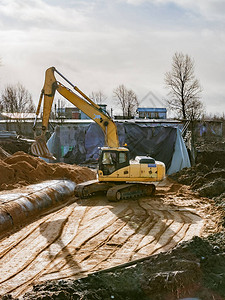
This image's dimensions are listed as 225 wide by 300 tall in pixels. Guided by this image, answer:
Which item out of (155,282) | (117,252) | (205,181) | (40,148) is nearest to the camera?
(155,282)

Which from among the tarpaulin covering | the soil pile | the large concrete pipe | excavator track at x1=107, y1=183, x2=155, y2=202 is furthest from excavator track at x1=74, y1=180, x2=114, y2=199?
the tarpaulin covering

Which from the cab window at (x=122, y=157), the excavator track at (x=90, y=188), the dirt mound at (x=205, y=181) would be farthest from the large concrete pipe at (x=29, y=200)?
the dirt mound at (x=205, y=181)

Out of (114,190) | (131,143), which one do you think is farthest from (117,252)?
(131,143)

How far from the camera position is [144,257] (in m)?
9.06

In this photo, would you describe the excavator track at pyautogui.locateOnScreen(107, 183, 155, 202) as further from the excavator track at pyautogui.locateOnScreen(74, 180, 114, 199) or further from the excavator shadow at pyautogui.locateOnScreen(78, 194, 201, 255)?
the excavator track at pyautogui.locateOnScreen(74, 180, 114, 199)

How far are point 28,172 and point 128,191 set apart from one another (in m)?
5.49

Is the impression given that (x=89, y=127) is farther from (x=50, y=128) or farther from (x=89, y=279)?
(x=89, y=279)

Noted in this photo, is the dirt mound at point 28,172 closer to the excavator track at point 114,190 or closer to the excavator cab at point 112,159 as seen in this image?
the excavator track at point 114,190

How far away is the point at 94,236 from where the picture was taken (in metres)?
11.7

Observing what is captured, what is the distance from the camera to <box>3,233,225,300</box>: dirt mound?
290 inches

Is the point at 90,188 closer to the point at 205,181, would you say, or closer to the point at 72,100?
the point at 72,100

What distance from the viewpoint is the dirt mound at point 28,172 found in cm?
1881

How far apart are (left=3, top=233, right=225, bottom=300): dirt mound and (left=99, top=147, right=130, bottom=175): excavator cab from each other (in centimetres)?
874

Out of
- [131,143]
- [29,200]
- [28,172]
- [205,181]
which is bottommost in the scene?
[205,181]
